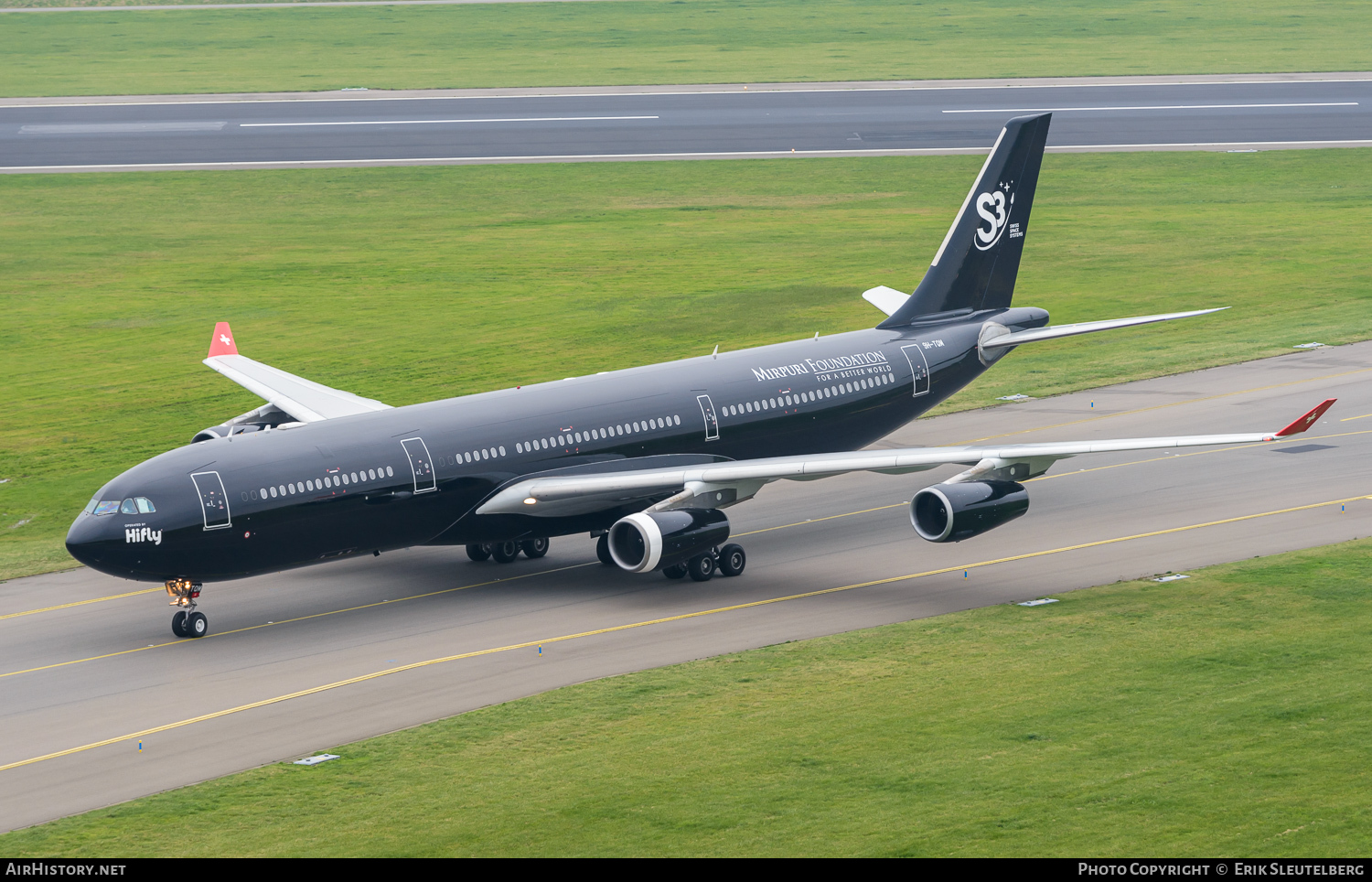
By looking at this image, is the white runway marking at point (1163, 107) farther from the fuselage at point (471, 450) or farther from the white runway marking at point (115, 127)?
the fuselage at point (471, 450)

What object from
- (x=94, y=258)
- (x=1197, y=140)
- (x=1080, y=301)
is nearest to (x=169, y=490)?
(x=1080, y=301)

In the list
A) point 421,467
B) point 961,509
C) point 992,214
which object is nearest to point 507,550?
point 421,467

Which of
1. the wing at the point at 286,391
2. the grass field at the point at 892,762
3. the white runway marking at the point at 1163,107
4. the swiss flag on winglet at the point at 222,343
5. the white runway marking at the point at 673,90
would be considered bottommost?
the grass field at the point at 892,762

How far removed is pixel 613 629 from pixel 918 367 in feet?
53.5

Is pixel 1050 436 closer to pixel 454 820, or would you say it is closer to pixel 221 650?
pixel 221 650

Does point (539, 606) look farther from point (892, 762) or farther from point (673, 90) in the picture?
point (673, 90)

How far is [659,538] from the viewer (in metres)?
42.5

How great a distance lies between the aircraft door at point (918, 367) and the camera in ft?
175

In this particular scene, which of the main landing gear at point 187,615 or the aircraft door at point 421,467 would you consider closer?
the main landing gear at point 187,615

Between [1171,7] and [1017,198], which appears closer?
[1017,198]

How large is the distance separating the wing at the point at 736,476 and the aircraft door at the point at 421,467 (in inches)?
68.4

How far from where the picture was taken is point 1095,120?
119 meters

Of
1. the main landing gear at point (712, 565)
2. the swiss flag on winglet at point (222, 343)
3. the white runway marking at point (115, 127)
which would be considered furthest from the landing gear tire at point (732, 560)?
the white runway marking at point (115, 127)

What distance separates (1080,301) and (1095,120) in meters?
45.7
